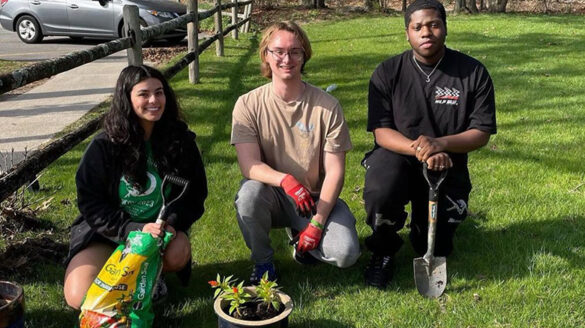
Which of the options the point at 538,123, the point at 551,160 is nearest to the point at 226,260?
the point at 551,160

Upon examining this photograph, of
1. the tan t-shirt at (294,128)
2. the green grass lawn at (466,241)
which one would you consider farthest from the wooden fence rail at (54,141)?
the tan t-shirt at (294,128)

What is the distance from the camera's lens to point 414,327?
2.65m

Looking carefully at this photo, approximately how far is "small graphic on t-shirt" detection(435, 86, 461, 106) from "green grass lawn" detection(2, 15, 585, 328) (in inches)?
35.7

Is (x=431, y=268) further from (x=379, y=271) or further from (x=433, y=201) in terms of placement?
(x=433, y=201)

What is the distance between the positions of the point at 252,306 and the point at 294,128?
3.14 ft

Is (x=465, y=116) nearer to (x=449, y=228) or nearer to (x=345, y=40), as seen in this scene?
(x=449, y=228)

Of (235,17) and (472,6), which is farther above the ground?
(472,6)

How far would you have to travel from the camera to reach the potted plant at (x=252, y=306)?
2.30 meters

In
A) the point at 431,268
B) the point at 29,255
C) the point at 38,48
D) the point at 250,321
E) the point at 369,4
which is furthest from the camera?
the point at 369,4

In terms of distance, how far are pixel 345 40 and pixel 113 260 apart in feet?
36.6

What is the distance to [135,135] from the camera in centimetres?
264

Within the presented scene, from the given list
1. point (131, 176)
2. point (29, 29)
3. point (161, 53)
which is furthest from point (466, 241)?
point (29, 29)

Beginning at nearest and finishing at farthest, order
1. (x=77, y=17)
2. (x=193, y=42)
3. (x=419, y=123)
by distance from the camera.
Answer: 1. (x=419, y=123)
2. (x=193, y=42)
3. (x=77, y=17)

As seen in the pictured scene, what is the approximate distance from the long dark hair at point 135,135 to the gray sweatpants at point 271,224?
1.39ft
